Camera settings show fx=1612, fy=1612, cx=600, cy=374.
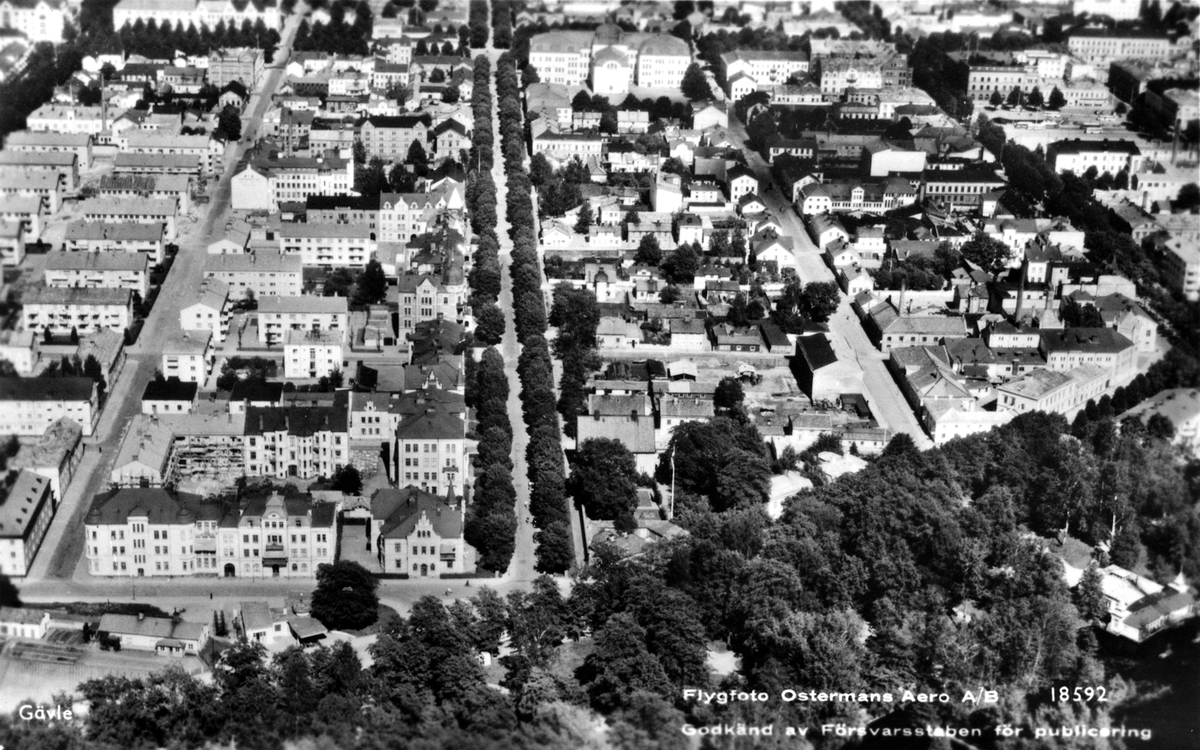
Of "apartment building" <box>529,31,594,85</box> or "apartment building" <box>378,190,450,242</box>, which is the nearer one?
"apartment building" <box>378,190,450,242</box>

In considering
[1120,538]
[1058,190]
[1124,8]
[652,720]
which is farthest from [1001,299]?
[1124,8]

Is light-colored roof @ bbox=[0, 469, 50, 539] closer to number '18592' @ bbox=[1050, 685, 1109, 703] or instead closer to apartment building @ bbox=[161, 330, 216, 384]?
apartment building @ bbox=[161, 330, 216, 384]

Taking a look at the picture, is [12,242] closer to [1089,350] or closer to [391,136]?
[391,136]

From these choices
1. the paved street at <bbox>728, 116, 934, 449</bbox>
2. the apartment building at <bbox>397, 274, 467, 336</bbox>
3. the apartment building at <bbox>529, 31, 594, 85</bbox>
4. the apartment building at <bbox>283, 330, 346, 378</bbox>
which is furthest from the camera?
the apartment building at <bbox>529, 31, 594, 85</bbox>

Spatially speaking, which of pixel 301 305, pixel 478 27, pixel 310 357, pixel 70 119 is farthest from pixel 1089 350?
pixel 478 27

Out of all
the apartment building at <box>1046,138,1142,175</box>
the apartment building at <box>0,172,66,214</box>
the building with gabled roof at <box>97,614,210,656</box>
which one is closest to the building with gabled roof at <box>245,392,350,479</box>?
the building with gabled roof at <box>97,614,210,656</box>

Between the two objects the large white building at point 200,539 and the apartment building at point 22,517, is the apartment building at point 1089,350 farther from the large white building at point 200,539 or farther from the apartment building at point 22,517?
the apartment building at point 22,517

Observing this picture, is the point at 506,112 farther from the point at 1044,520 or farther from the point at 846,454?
the point at 1044,520
